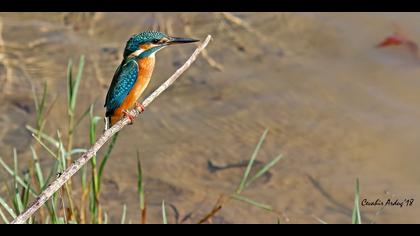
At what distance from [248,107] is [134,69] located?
3.28 metres

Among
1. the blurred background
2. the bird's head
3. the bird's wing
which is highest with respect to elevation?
the bird's head

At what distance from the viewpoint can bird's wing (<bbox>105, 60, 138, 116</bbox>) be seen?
1997 mm

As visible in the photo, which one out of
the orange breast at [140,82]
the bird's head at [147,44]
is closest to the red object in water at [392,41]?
the orange breast at [140,82]

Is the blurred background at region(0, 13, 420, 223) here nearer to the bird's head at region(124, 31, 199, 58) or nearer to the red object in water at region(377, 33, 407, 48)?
the red object in water at region(377, 33, 407, 48)

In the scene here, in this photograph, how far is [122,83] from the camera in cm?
204

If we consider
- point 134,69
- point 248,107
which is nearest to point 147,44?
point 134,69

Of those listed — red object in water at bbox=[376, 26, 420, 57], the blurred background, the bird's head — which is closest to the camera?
the bird's head

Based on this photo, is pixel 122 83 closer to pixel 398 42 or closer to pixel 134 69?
pixel 134 69

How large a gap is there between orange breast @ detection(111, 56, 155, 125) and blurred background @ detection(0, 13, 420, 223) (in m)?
2.37

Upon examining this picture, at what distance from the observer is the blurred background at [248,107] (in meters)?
4.70

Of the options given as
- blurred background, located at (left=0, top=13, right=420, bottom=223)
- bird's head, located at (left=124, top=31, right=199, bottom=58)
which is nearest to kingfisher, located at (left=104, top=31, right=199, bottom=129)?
bird's head, located at (left=124, top=31, right=199, bottom=58)

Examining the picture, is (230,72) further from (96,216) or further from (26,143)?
(96,216)

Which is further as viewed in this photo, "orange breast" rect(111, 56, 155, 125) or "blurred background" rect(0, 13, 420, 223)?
"blurred background" rect(0, 13, 420, 223)
